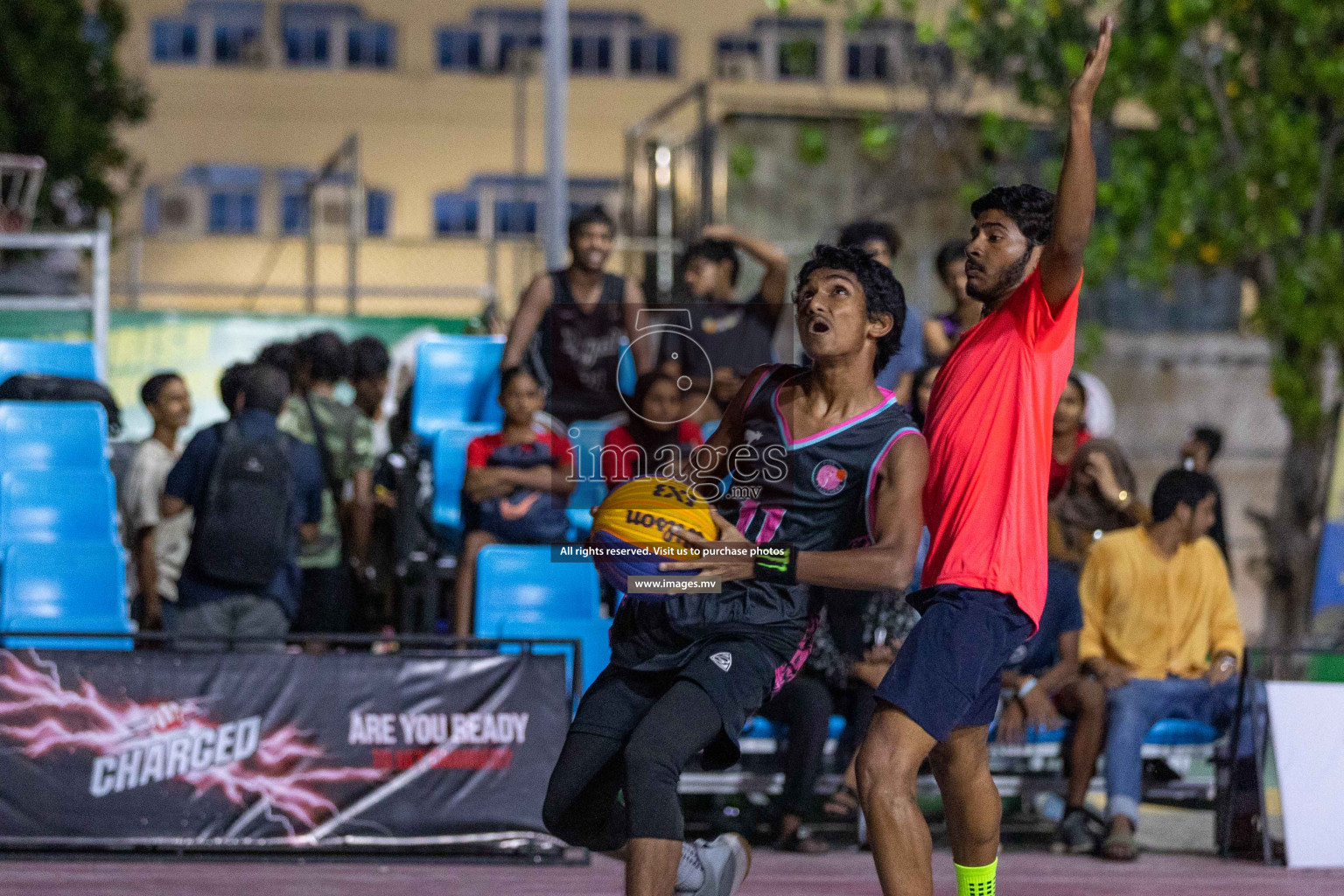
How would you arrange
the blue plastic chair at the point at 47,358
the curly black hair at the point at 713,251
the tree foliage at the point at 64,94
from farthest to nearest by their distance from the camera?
the tree foliage at the point at 64,94
the blue plastic chair at the point at 47,358
the curly black hair at the point at 713,251

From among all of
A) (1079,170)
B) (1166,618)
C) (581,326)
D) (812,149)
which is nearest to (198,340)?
(581,326)

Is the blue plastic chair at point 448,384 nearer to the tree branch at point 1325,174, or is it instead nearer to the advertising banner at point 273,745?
the advertising banner at point 273,745

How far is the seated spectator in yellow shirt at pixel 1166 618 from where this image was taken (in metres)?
7.64

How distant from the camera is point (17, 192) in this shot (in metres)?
17.5

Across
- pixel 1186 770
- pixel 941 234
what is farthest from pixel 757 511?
pixel 941 234

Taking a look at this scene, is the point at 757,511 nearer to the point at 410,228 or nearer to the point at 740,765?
the point at 740,765

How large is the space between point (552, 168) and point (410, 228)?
1798 centimetres

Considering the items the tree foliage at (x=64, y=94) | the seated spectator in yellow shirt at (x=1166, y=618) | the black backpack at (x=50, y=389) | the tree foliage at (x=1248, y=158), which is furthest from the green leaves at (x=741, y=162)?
the tree foliage at (x=64, y=94)

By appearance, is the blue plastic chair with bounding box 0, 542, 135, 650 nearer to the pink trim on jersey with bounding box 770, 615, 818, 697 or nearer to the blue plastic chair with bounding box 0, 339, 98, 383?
the blue plastic chair with bounding box 0, 339, 98, 383

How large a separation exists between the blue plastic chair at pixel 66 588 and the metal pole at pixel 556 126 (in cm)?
509

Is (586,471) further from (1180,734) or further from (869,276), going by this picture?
(869,276)

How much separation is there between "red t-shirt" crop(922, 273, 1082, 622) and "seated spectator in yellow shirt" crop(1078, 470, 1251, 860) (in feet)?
10.7

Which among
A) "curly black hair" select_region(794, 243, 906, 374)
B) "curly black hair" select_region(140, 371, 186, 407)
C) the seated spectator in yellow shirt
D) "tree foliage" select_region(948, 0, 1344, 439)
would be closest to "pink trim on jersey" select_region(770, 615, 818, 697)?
"curly black hair" select_region(794, 243, 906, 374)

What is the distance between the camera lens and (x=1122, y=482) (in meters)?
8.55
